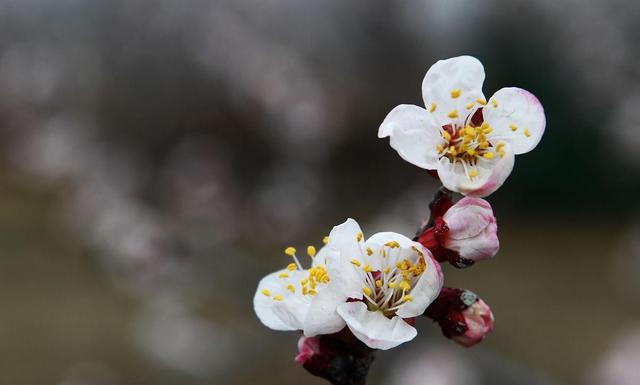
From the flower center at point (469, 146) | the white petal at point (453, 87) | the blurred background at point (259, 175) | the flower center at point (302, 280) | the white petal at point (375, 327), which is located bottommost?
the white petal at point (375, 327)

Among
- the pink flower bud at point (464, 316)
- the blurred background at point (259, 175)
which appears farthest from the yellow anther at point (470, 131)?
the blurred background at point (259, 175)

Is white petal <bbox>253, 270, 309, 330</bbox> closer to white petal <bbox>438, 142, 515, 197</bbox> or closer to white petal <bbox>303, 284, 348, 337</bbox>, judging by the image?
white petal <bbox>303, 284, 348, 337</bbox>

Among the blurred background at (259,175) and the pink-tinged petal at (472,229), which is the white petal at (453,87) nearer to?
the pink-tinged petal at (472,229)

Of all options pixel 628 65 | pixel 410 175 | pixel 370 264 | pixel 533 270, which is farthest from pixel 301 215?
pixel 370 264

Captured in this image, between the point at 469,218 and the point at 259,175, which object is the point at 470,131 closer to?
the point at 469,218

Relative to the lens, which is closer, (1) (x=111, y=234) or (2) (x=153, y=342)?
(1) (x=111, y=234)

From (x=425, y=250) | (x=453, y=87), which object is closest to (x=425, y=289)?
(x=425, y=250)

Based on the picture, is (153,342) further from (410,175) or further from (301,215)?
(410,175)
